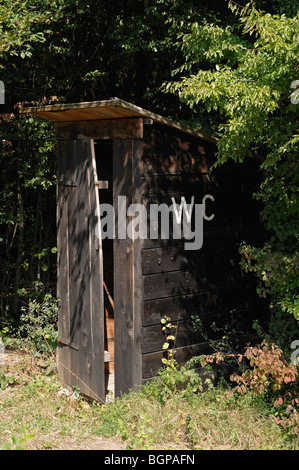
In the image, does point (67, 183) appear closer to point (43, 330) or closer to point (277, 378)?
point (43, 330)

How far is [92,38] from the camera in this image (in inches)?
347

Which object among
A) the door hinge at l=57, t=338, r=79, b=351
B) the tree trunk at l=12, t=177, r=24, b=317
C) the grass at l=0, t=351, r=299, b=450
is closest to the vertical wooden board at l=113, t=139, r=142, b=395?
the grass at l=0, t=351, r=299, b=450

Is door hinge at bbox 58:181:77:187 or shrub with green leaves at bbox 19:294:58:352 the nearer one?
door hinge at bbox 58:181:77:187

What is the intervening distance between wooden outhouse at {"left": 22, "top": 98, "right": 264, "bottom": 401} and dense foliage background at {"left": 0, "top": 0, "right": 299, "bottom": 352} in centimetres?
36

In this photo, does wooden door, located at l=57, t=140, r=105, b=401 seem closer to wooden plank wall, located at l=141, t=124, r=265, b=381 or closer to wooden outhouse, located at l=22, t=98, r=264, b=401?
wooden outhouse, located at l=22, t=98, r=264, b=401

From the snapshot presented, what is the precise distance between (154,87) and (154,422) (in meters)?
5.46

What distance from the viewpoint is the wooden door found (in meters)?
6.14

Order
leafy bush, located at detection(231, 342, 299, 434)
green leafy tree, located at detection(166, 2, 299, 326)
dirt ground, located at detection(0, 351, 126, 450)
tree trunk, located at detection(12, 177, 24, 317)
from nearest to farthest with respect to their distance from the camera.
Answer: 1. dirt ground, located at detection(0, 351, 126, 450)
2. green leafy tree, located at detection(166, 2, 299, 326)
3. leafy bush, located at detection(231, 342, 299, 434)
4. tree trunk, located at detection(12, 177, 24, 317)

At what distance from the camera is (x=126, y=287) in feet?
19.2

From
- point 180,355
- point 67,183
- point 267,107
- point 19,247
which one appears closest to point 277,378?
point 180,355

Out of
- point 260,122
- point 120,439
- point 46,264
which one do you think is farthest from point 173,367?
point 46,264

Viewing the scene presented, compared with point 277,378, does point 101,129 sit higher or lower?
higher

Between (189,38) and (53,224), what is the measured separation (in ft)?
14.0

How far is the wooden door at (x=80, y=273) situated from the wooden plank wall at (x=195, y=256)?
611 mm
